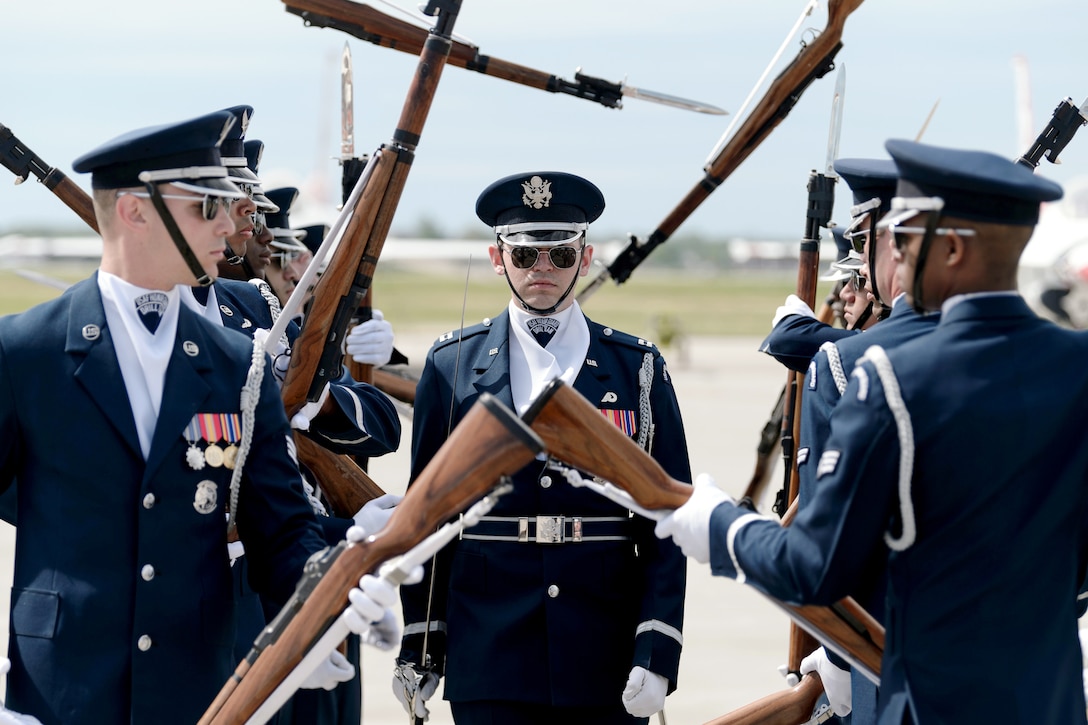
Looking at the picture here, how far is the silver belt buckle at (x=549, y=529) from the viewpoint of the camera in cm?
462

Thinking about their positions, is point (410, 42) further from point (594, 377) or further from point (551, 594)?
point (551, 594)

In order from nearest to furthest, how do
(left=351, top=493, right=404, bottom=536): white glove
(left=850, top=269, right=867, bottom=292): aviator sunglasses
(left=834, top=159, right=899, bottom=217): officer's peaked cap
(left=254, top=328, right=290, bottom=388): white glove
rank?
(left=351, top=493, right=404, bottom=536): white glove, (left=834, top=159, right=899, bottom=217): officer's peaked cap, (left=254, top=328, right=290, bottom=388): white glove, (left=850, top=269, right=867, bottom=292): aviator sunglasses

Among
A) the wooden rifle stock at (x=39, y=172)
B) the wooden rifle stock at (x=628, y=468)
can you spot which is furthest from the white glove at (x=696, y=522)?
the wooden rifle stock at (x=39, y=172)

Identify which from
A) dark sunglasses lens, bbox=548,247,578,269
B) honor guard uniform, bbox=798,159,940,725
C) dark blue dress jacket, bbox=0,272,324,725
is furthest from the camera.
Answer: dark sunglasses lens, bbox=548,247,578,269

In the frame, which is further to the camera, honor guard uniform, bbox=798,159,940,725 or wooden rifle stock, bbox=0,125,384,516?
wooden rifle stock, bbox=0,125,384,516

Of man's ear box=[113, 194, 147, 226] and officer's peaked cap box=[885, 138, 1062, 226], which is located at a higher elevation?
officer's peaked cap box=[885, 138, 1062, 226]

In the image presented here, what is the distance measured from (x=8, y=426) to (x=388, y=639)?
1.05 m

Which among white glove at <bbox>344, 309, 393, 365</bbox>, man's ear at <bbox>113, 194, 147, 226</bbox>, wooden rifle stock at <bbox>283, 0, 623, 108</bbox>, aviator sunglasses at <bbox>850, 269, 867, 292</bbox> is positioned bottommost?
white glove at <bbox>344, 309, 393, 365</bbox>

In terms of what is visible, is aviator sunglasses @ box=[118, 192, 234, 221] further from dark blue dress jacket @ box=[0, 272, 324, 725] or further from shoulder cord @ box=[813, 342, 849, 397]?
shoulder cord @ box=[813, 342, 849, 397]

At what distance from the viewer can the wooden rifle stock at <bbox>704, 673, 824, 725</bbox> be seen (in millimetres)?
4852

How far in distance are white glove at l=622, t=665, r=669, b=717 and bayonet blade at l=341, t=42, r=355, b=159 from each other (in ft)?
8.09

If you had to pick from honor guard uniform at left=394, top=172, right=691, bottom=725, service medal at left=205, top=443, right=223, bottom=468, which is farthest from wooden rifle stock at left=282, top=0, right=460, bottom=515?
service medal at left=205, top=443, right=223, bottom=468

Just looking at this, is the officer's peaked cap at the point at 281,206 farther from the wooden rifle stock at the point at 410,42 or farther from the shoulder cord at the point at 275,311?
the wooden rifle stock at the point at 410,42

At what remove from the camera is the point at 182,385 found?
3562 mm
